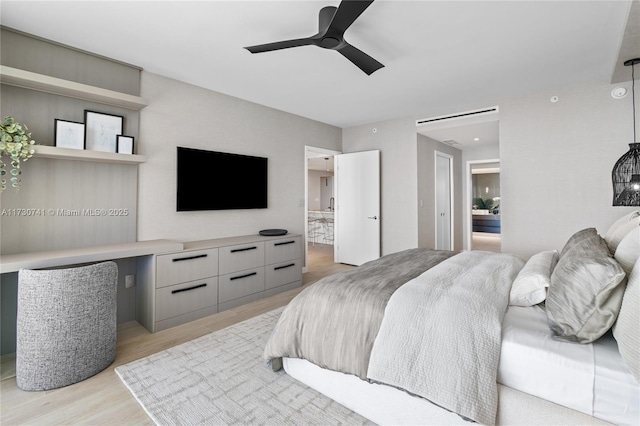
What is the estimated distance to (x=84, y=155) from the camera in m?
2.62

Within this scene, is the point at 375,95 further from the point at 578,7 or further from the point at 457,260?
the point at 457,260

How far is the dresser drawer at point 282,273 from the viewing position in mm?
3863

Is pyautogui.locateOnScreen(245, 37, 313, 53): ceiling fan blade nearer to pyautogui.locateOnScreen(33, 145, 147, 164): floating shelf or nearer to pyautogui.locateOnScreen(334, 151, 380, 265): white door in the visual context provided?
pyautogui.locateOnScreen(33, 145, 147, 164): floating shelf

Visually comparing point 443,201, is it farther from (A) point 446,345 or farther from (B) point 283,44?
(A) point 446,345

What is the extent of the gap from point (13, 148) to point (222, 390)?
7.57ft

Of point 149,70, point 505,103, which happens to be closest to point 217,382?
point 149,70

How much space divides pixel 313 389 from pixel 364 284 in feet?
2.49

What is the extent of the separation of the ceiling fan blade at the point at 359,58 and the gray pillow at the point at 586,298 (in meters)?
2.01

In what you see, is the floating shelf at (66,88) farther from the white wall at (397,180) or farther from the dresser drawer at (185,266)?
the white wall at (397,180)

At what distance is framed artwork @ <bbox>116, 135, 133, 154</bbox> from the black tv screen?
546 millimetres

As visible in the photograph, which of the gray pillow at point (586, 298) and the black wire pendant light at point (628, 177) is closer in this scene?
the gray pillow at point (586, 298)

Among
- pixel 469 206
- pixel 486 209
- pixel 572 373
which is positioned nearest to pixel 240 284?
pixel 572 373

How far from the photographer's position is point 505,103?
165 inches

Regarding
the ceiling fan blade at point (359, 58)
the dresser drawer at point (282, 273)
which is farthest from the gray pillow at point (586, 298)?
the dresser drawer at point (282, 273)
